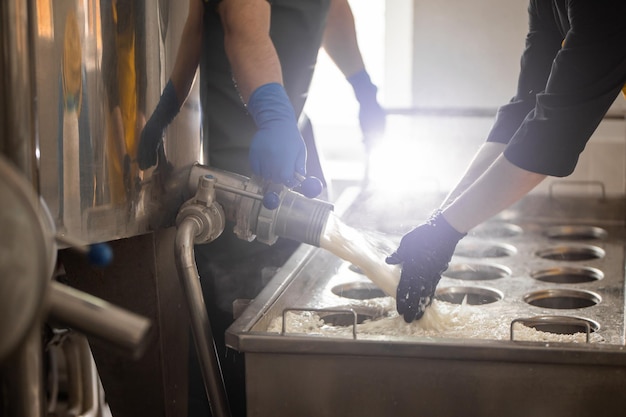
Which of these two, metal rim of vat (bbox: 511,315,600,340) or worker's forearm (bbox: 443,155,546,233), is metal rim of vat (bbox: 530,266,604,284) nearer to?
metal rim of vat (bbox: 511,315,600,340)

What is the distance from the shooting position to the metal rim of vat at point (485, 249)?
224cm

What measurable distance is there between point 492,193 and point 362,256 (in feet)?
1.07

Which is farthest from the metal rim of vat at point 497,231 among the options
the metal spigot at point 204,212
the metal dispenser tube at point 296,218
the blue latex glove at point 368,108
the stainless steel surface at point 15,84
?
the stainless steel surface at point 15,84

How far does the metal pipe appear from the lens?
1.34 metres

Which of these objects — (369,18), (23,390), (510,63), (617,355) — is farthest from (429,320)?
(369,18)

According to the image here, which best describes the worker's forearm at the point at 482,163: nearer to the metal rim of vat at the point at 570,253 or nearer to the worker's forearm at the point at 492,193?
the worker's forearm at the point at 492,193

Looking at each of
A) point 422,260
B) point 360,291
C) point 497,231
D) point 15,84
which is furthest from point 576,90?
point 497,231

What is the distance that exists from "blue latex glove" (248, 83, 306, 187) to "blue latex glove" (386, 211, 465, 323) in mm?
262

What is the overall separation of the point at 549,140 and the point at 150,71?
699 millimetres

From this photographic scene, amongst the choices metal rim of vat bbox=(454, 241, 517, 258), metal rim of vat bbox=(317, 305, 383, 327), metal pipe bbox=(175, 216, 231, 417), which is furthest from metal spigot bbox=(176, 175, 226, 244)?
metal rim of vat bbox=(454, 241, 517, 258)

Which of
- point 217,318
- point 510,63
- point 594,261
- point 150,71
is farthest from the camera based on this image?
point 510,63

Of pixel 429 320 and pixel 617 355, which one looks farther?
pixel 429 320

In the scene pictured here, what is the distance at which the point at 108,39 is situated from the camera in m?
1.18

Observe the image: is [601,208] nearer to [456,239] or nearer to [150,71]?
[456,239]
